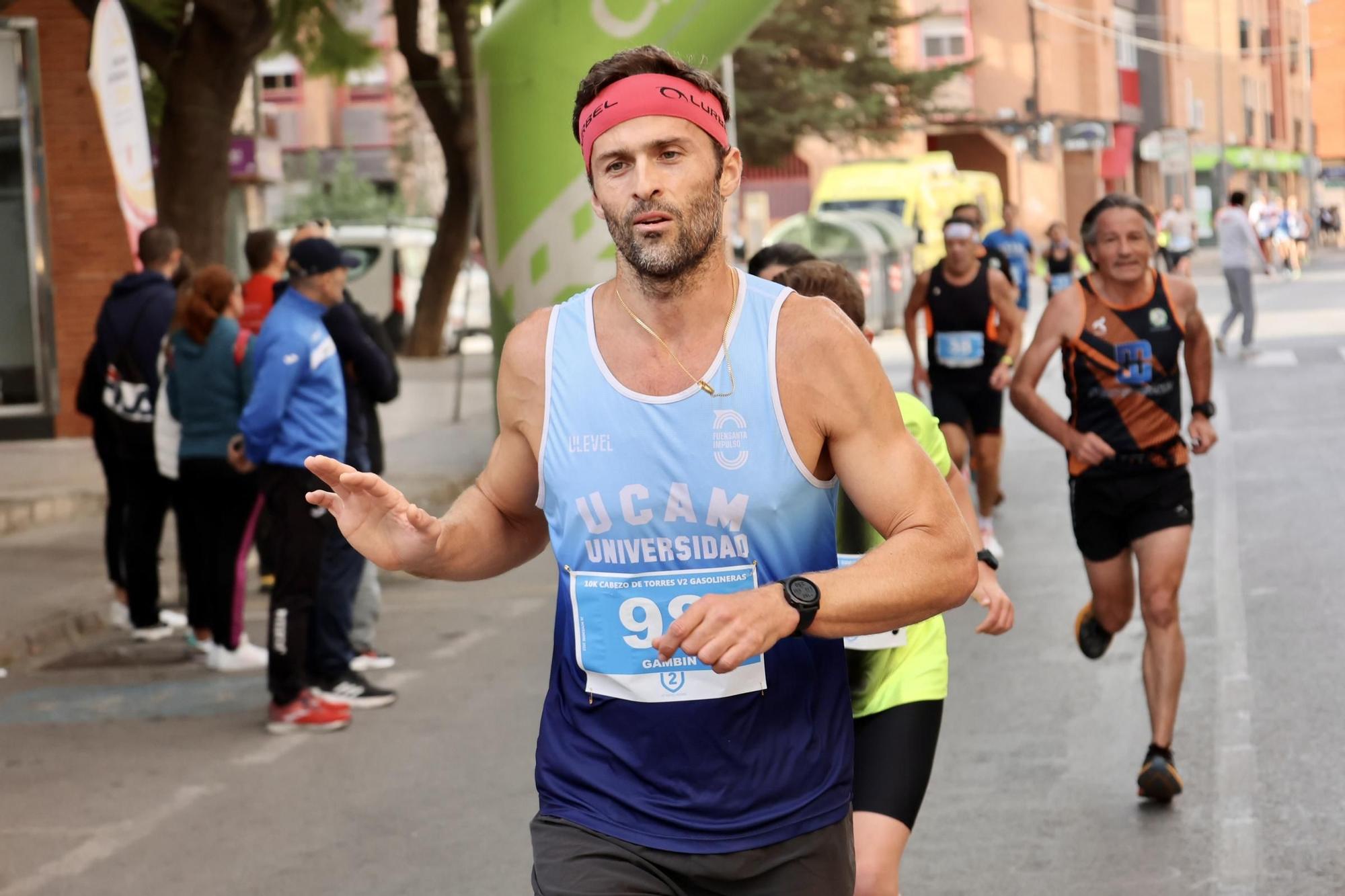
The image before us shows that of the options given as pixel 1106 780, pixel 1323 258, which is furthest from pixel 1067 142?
pixel 1106 780

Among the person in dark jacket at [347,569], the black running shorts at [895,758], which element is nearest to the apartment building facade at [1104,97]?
the person in dark jacket at [347,569]

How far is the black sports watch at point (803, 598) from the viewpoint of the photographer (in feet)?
8.87

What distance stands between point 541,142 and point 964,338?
124 inches

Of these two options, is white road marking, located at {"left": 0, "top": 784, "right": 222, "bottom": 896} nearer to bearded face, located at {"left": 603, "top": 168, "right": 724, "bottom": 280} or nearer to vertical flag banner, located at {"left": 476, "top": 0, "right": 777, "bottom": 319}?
bearded face, located at {"left": 603, "top": 168, "right": 724, "bottom": 280}

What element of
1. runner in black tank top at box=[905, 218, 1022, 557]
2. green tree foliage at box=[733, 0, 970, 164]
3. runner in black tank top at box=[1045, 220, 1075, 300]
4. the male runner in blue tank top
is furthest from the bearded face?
green tree foliage at box=[733, 0, 970, 164]

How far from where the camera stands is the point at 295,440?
7914 millimetres

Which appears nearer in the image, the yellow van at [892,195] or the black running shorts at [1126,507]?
the black running shorts at [1126,507]

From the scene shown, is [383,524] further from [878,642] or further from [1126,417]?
[1126,417]

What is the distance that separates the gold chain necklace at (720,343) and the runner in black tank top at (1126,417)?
3.68 m

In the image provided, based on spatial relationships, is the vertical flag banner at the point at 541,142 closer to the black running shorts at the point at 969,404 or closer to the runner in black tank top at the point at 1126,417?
the black running shorts at the point at 969,404

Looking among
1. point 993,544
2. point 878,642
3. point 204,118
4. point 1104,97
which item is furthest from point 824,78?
point 1104,97

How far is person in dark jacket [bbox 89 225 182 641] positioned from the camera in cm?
989

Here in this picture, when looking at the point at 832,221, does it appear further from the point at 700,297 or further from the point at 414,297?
the point at 700,297

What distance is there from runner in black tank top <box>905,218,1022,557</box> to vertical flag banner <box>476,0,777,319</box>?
194 cm
